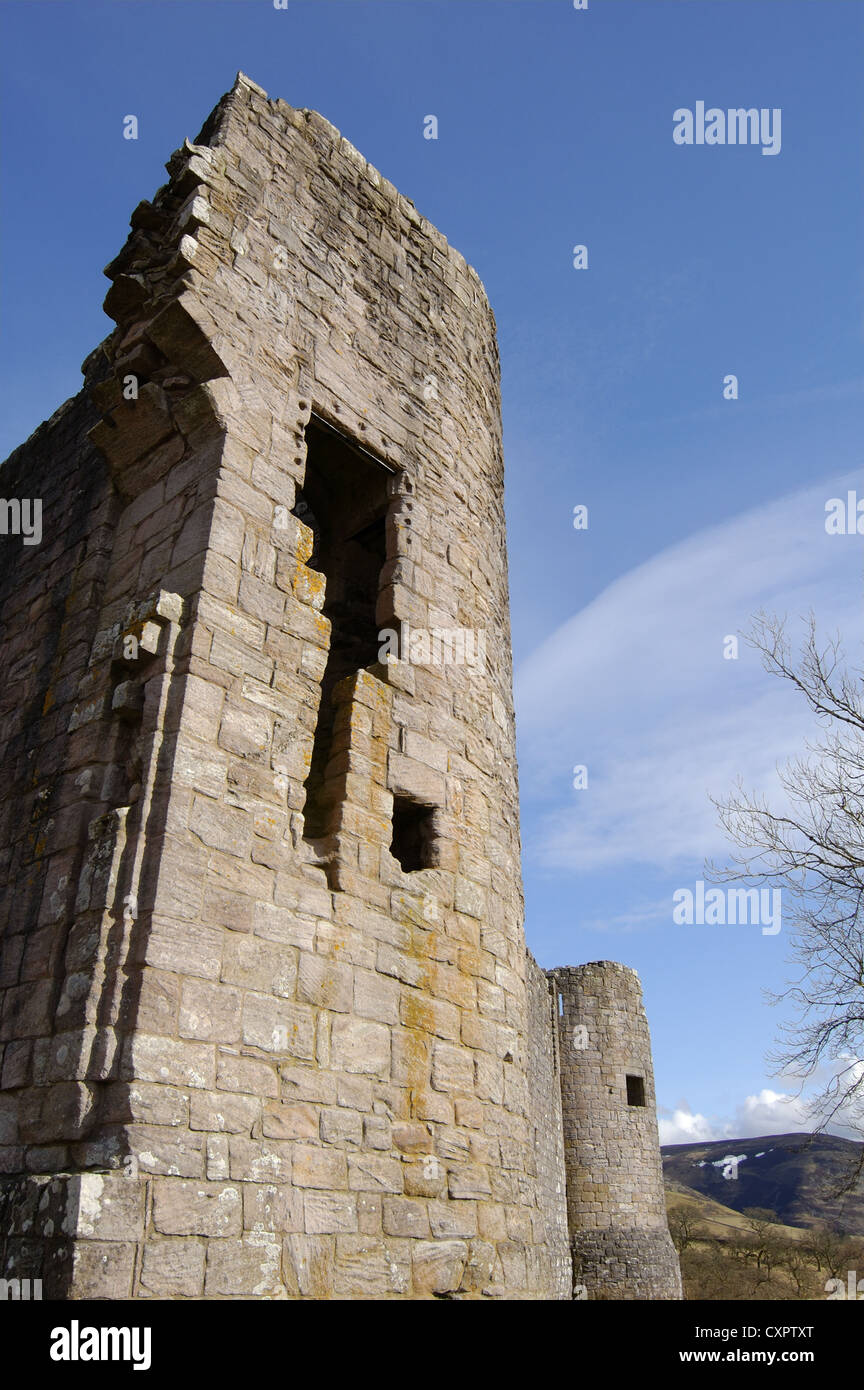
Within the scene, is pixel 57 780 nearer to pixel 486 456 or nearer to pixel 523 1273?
pixel 523 1273

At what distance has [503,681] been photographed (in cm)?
605

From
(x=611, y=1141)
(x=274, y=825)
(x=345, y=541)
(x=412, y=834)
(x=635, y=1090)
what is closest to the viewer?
(x=274, y=825)

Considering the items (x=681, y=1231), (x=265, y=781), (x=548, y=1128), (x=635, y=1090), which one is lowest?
(x=681, y=1231)

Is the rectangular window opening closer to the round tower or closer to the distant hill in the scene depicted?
the round tower

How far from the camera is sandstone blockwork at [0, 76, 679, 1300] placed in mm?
3357

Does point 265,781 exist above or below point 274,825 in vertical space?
above

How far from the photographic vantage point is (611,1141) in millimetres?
17250

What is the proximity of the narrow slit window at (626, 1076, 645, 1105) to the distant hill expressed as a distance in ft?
122

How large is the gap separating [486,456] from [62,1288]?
16.5 ft

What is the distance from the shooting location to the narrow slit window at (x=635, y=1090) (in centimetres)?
1795

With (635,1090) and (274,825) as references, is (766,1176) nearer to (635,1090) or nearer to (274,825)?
(635,1090)

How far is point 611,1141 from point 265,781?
15.6m

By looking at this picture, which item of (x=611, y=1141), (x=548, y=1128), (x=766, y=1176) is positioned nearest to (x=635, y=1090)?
(x=611, y=1141)

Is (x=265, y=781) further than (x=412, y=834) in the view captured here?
No
